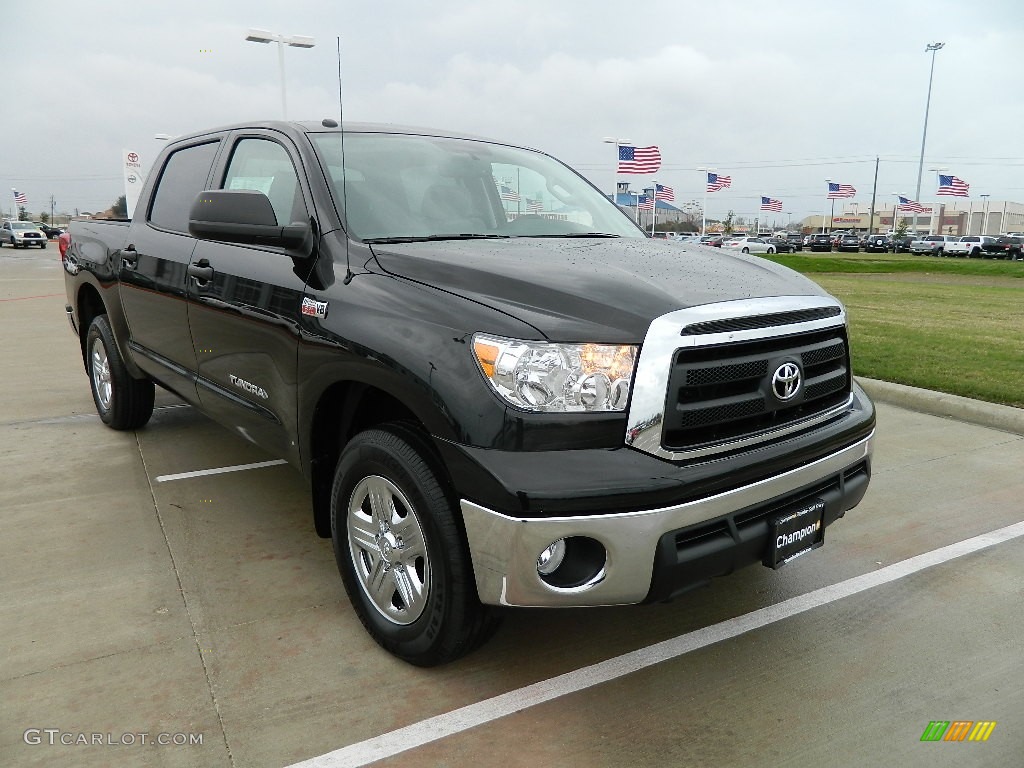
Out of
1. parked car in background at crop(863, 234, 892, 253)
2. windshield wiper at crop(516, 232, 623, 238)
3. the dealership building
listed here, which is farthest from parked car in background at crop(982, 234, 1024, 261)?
the dealership building

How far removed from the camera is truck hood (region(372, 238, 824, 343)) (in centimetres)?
239

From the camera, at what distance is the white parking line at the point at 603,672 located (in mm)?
2371

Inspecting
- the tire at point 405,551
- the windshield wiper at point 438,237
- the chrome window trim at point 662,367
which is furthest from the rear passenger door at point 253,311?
the chrome window trim at point 662,367

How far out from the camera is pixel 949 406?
20.3 ft

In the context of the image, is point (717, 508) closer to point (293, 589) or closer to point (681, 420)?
point (681, 420)

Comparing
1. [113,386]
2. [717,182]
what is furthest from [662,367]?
[717,182]

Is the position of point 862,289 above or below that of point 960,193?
below

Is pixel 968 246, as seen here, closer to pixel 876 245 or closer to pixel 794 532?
pixel 876 245

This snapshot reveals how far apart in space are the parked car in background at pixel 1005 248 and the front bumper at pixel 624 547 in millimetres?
50197

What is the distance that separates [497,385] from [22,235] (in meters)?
53.9

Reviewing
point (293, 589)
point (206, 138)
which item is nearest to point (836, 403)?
point (293, 589)

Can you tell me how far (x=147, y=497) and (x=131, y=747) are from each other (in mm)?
2211

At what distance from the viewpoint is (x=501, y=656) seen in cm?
287

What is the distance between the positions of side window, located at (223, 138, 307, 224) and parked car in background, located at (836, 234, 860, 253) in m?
56.1
